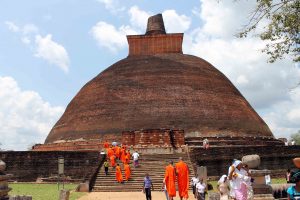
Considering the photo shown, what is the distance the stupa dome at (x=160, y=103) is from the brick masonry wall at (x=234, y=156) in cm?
441

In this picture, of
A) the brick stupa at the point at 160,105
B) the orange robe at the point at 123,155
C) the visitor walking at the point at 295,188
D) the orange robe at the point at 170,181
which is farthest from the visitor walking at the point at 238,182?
the brick stupa at the point at 160,105

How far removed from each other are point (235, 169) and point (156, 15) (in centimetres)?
2485

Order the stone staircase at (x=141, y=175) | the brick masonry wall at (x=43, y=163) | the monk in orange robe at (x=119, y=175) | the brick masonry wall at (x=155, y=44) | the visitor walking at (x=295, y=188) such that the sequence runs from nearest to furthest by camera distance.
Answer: the visitor walking at (x=295, y=188), the stone staircase at (x=141, y=175), the monk in orange robe at (x=119, y=175), the brick masonry wall at (x=43, y=163), the brick masonry wall at (x=155, y=44)

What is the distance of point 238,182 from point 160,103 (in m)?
17.6

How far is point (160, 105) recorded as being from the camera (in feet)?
77.5

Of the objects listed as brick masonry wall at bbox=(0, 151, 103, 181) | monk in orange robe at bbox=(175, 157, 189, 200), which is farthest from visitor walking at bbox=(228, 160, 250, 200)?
brick masonry wall at bbox=(0, 151, 103, 181)

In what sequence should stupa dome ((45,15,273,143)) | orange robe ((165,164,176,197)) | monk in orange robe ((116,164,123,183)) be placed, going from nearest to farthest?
orange robe ((165,164,176,197)), monk in orange robe ((116,164,123,183)), stupa dome ((45,15,273,143))

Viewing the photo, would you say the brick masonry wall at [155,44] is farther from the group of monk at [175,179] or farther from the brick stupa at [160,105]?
the group of monk at [175,179]

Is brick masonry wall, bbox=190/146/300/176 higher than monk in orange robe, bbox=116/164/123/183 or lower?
higher

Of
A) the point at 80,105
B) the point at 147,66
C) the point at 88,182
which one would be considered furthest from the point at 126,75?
the point at 88,182

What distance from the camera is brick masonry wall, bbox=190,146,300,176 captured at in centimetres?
1745

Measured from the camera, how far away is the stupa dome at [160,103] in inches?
910

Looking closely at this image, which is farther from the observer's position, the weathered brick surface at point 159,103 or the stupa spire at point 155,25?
the stupa spire at point 155,25

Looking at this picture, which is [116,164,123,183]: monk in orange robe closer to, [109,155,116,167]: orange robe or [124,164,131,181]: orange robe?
[124,164,131,181]: orange robe
